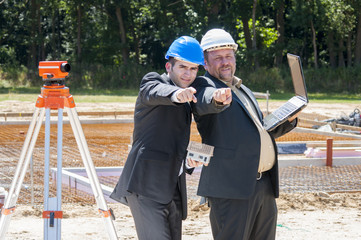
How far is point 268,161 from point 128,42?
34.3 metres

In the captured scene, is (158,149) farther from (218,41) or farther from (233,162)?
(218,41)

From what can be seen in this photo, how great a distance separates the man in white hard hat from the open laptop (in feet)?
0.22

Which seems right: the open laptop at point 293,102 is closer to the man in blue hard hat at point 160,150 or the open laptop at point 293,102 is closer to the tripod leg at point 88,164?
the man in blue hard hat at point 160,150

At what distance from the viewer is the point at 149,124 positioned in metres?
3.06

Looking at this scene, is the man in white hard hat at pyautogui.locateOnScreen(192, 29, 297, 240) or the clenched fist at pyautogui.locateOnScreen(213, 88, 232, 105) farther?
the man in white hard hat at pyautogui.locateOnScreen(192, 29, 297, 240)

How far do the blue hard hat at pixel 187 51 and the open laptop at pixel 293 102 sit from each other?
58cm

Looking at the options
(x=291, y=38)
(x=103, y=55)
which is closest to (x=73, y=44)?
(x=103, y=55)

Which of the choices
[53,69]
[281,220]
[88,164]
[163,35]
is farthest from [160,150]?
[163,35]

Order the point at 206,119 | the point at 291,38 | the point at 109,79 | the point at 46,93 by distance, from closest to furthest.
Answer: the point at 46,93
the point at 206,119
the point at 109,79
the point at 291,38

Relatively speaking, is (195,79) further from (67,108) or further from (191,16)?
(191,16)

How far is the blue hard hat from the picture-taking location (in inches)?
119

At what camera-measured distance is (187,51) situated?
3.04 m

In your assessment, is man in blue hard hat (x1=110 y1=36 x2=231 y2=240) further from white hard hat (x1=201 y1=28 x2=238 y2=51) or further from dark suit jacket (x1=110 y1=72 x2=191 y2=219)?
white hard hat (x1=201 y1=28 x2=238 y2=51)

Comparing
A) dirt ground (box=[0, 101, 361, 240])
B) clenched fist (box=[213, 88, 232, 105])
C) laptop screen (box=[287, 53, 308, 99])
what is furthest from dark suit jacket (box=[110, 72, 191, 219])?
dirt ground (box=[0, 101, 361, 240])
